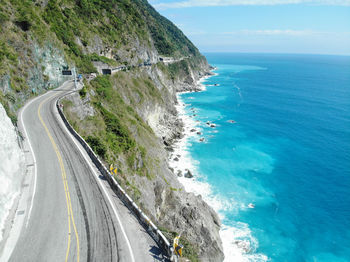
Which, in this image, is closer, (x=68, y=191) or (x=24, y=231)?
(x=24, y=231)

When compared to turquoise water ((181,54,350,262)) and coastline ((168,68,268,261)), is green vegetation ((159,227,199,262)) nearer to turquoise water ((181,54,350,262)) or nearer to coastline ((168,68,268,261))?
coastline ((168,68,268,261))

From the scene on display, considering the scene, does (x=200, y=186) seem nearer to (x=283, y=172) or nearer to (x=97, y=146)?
(x=283, y=172)

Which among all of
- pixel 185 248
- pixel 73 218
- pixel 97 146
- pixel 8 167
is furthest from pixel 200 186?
pixel 8 167

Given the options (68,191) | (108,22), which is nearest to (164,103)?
(108,22)

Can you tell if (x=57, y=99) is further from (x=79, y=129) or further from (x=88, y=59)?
(x=88, y=59)

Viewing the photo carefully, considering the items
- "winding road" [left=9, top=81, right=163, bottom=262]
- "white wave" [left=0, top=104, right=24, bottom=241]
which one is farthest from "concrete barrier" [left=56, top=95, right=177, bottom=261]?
"white wave" [left=0, top=104, right=24, bottom=241]
